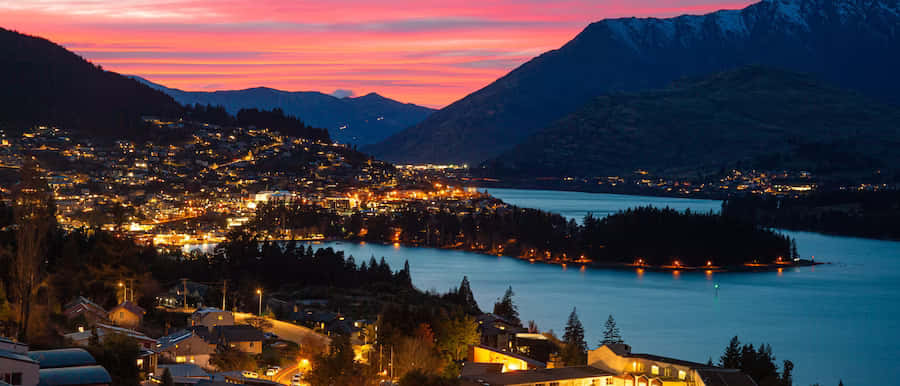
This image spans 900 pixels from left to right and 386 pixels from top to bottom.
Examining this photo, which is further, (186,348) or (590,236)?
(590,236)

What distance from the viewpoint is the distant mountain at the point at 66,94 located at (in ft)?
160

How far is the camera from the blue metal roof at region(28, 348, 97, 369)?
887 cm

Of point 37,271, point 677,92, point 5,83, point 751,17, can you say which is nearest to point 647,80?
point 751,17

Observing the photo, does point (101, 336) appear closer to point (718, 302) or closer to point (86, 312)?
point (86, 312)

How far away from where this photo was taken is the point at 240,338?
45.8 ft

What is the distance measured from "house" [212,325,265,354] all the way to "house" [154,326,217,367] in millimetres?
334

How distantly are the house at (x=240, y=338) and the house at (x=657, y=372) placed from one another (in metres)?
4.46

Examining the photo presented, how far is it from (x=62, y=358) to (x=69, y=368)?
1.15 feet

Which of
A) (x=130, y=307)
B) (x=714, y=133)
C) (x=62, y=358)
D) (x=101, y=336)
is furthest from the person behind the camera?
(x=714, y=133)

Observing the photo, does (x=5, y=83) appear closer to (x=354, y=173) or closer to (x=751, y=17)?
(x=354, y=173)

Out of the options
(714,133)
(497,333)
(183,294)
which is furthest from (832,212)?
(714,133)

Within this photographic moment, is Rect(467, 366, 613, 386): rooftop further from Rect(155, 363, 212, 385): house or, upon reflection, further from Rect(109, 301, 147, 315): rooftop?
Rect(109, 301, 147, 315): rooftop

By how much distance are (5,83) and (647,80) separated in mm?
120315

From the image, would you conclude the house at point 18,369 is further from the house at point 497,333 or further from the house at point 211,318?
the house at point 497,333
